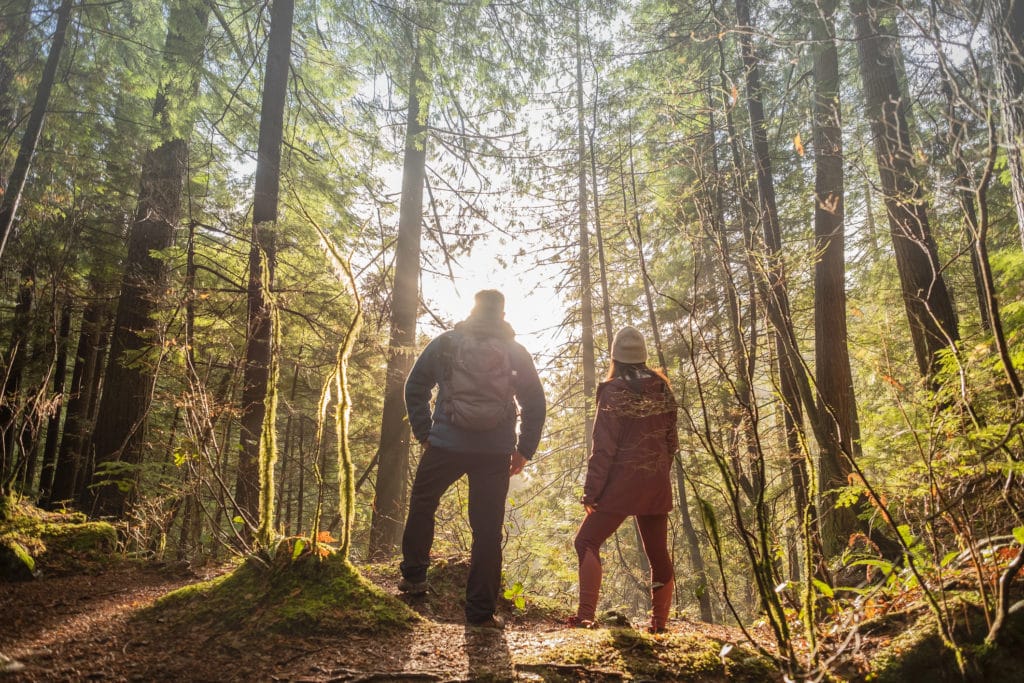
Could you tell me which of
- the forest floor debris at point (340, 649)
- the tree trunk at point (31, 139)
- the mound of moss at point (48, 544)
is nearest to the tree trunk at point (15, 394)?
the mound of moss at point (48, 544)

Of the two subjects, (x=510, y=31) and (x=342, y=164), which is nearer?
(x=510, y=31)

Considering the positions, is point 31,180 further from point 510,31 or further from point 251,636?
point 251,636

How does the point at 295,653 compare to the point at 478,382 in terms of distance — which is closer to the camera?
the point at 295,653

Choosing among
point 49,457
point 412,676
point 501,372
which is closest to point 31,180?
point 49,457

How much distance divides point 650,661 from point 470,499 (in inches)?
60.8

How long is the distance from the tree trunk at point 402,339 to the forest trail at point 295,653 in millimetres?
4311

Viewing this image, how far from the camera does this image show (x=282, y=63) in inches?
270

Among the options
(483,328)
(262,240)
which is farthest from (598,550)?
(262,240)

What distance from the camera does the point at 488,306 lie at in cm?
378

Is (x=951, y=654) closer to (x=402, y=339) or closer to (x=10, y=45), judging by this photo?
(x=402, y=339)

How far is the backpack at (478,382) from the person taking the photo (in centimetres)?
339

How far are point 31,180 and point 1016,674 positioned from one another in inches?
456

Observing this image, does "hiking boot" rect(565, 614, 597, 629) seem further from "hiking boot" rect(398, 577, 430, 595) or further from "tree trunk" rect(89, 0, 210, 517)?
"tree trunk" rect(89, 0, 210, 517)

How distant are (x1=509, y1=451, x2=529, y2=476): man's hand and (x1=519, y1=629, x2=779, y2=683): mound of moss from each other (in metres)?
1.27
